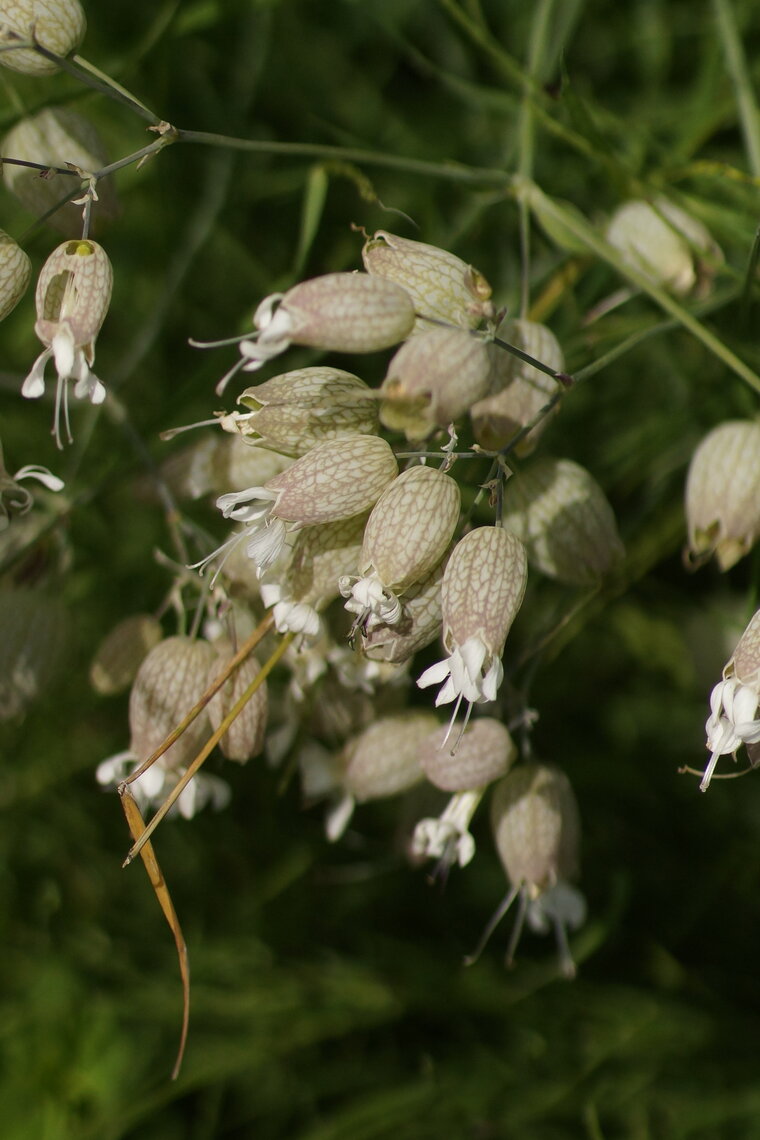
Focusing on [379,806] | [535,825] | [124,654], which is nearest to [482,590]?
[535,825]

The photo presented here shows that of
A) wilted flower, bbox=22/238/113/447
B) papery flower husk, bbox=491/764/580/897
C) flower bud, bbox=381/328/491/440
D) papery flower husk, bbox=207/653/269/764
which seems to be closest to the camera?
flower bud, bbox=381/328/491/440

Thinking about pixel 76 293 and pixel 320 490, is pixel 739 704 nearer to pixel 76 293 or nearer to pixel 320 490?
pixel 320 490

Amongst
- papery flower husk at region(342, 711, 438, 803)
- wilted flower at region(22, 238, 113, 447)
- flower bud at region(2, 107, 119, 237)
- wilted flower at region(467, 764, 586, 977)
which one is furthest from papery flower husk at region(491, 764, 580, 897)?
flower bud at region(2, 107, 119, 237)

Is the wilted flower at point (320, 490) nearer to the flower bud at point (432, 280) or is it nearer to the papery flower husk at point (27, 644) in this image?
the flower bud at point (432, 280)

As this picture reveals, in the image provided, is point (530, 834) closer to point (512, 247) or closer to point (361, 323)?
point (361, 323)

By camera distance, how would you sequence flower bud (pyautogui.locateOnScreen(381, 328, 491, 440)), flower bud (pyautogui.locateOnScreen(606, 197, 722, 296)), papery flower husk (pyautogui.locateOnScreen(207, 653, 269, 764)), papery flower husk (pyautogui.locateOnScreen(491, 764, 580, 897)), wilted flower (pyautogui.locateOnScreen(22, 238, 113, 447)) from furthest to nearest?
flower bud (pyautogui.locateOnScreen(606, 197, 722, 296)) < papery flower husk (pyautogui.locateOnScreen(491, 764, 580, 897)) < papery flower husk (pyautogui.locateOnScreen(207, 653, 269, 764)) < wilted flower (pyautogui.locateOnScreen(22, 238, 113, 447)) < flower bud (pyautogui.locateOnScreen(381, 328, 491, 440))

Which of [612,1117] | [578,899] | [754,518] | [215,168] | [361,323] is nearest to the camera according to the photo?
[361,323]

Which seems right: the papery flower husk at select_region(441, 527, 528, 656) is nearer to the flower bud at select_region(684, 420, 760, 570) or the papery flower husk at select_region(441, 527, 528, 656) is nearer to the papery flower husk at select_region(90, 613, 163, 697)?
the flower bud at select_region(684, 420, 760, 570)

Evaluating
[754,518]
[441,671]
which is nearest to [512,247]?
[754,518]

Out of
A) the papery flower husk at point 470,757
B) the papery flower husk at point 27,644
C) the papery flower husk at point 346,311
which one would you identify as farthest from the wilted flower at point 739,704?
the papery flower husk at point 27,644
